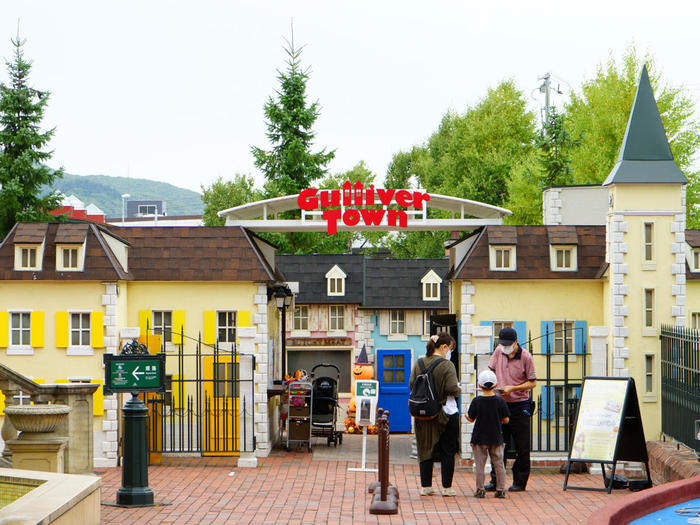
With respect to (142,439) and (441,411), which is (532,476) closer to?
(441,411)

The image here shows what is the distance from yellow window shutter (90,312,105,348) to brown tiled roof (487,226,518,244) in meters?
7.26

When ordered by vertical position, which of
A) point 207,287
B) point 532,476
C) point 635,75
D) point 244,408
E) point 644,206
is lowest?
point 532,476

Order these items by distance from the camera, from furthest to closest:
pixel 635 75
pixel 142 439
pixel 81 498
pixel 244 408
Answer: pixel 635 75
pixel 244 408
pixel 142 439
pixel 81 498

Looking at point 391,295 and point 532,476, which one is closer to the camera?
point 532,476

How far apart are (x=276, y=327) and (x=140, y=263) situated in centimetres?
441

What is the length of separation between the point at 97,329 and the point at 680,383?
32.6ft

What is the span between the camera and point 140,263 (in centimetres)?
1794

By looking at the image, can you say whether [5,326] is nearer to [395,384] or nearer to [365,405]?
[365,405]

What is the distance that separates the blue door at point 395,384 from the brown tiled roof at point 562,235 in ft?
31.0

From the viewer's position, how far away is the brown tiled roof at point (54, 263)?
17.0 metres

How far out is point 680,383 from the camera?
13594mm

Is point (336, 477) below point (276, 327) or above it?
below

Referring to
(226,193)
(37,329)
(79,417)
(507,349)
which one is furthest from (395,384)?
(226,193)

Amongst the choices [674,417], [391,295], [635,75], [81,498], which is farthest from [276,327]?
[635,75]
